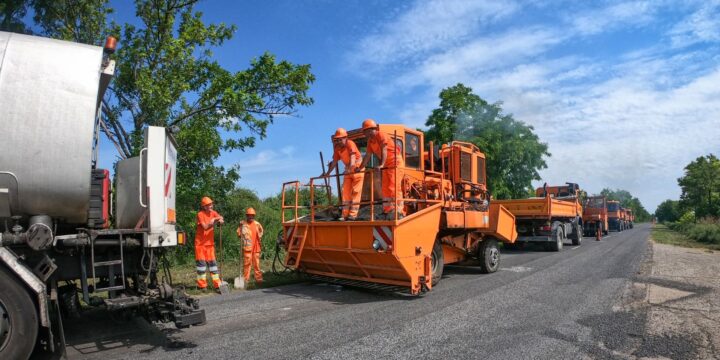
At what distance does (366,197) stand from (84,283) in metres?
5.34

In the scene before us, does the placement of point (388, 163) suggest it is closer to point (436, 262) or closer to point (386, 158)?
point (386, 158)

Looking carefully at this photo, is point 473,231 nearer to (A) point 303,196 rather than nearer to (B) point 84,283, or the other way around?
(A) point 303,196

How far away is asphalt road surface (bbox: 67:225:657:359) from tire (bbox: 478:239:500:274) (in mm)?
1844

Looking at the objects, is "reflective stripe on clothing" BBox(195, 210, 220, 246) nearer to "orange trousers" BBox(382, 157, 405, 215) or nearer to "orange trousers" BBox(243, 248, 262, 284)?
"orange trousers" BBox(243, 248, 262, 284)

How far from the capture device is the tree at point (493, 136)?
62.2ft

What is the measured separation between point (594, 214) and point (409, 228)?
23529 millimetres

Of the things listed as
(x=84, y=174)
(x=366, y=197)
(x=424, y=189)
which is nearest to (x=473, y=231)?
(x=424, y=189)

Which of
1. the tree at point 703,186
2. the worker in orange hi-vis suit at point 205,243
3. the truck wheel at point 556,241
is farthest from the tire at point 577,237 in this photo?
the tree at point 703,186

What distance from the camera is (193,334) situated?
5.18 metres

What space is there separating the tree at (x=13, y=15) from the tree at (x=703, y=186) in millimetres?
43125

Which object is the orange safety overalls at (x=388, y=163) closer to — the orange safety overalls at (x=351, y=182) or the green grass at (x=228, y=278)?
the orange safety overalls at (x=351, y=182)

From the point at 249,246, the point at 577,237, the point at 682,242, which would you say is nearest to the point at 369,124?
the point at 249,246

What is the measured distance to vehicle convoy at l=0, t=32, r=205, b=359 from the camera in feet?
11.9

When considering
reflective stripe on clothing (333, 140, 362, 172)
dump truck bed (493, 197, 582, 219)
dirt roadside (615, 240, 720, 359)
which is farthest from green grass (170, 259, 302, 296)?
dump truck bed (493, 197, 582, 219)
